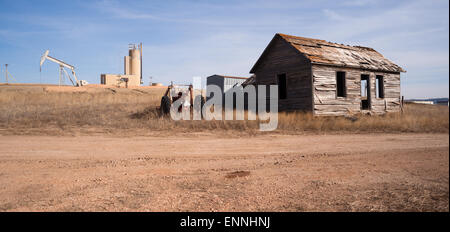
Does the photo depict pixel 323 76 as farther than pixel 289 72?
No

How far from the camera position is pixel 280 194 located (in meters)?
3.47

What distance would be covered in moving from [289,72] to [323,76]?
73.6 inches

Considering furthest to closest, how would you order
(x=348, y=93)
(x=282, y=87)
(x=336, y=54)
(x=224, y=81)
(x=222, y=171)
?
(x=224, y=81), (x=282, y=87), (x=336, y=54), (x=348, y=93), (x=222, y=171)

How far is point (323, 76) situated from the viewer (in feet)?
48.6

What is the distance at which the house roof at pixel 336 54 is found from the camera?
49.5 ft

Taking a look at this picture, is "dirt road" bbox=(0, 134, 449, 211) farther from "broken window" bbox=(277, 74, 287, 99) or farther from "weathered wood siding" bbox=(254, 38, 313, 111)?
"broken window" bbox=(277, 74, 287, 99)

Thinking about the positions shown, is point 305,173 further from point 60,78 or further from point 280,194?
point 60,78

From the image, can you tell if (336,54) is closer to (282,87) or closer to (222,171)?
(282,87)

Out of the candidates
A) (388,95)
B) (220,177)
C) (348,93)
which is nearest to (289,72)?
(348,93)

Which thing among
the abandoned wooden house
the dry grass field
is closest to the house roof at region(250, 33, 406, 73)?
the abandoned wooden house

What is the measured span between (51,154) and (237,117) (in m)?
7.72

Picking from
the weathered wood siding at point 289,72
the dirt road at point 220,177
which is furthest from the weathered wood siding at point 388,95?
the dirt road at point 220,177

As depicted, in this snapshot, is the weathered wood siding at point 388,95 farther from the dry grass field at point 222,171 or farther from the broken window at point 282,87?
the dry grass field at point 222,171
